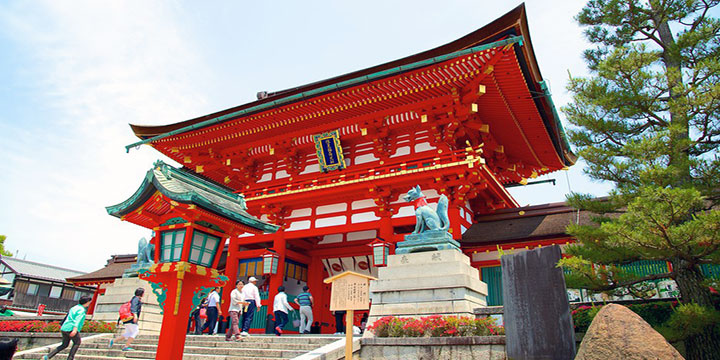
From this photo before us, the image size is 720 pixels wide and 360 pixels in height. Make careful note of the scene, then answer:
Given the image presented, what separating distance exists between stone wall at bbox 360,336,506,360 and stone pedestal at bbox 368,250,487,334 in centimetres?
94

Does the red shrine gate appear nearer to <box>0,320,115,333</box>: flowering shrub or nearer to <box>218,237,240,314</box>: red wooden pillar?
<box>218,237,240,314</box>: red wooden pillar

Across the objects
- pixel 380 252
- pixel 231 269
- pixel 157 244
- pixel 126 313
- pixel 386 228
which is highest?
pixel 386 228

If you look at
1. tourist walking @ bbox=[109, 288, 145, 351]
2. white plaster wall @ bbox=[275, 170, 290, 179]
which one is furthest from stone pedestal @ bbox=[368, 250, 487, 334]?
white plaster wall @ bbox=[275, 170, 290, 179]

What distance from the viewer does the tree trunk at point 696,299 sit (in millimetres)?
6871

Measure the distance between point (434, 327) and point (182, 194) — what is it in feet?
16.3

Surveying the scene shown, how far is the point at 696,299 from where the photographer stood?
733 cm

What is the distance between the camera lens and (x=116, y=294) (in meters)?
12.9

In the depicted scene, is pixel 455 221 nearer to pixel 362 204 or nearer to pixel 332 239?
pixel 362 204

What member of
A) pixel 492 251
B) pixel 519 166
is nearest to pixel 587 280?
pixel 492 251

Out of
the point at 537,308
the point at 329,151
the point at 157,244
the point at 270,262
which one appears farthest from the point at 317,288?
the point at 537,308

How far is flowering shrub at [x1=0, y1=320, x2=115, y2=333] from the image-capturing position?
11.9 m

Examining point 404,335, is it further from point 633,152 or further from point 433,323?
point 633,152

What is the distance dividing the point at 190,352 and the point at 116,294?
5035 mm

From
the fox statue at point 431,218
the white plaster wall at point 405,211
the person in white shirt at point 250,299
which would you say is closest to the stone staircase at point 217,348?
the person in white shirt at point 250,299
